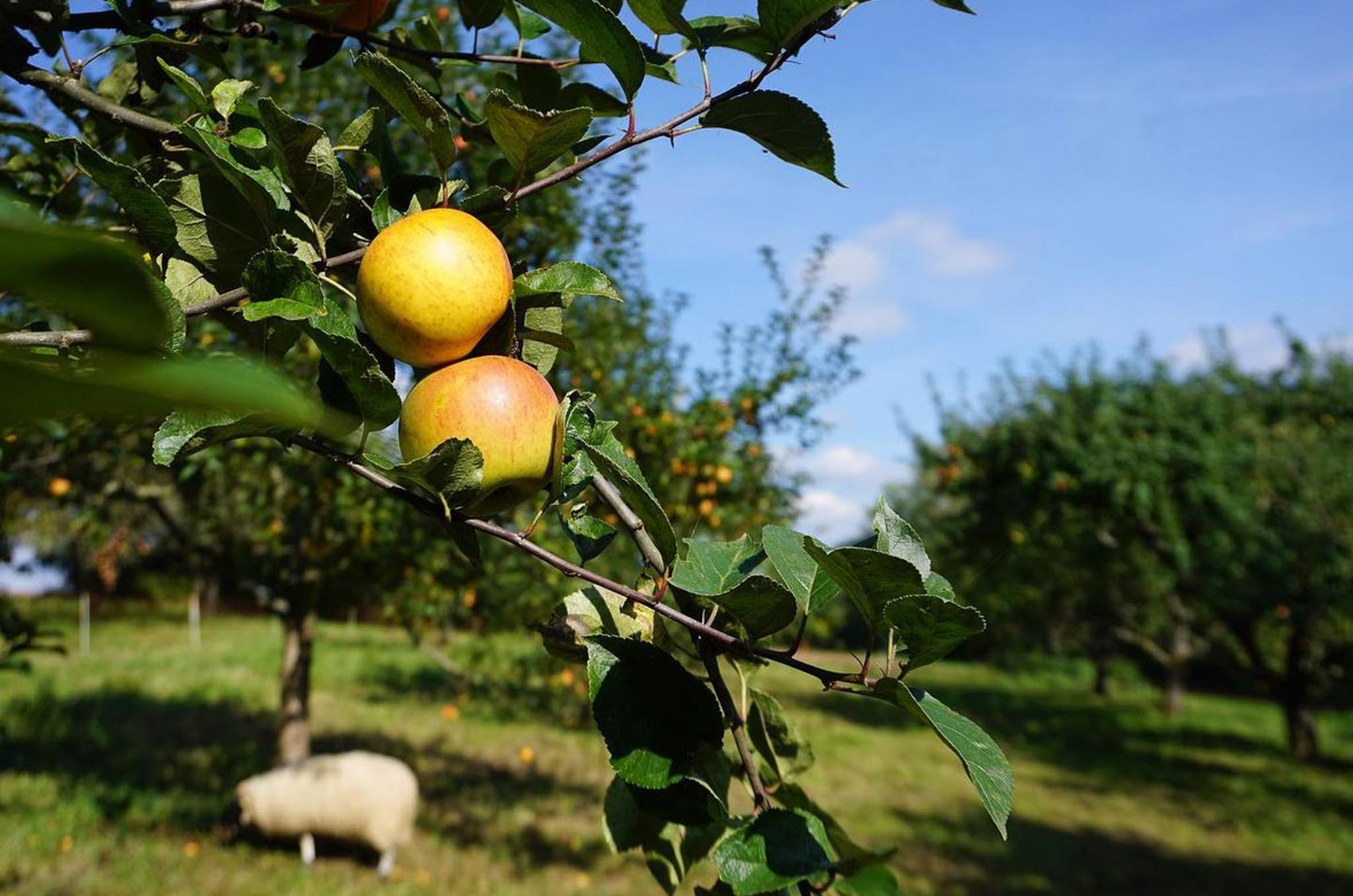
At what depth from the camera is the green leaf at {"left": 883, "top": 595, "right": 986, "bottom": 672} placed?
1.89ft

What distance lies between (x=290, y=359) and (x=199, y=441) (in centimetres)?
329

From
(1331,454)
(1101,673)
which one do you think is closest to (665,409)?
(1331,454)

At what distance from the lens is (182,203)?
69 cm

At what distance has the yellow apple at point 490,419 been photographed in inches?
25.2

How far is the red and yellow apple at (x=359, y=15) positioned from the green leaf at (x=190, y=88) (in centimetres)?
25

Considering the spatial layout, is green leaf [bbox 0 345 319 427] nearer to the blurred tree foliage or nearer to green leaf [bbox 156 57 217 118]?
green leaf [bbox 156 57 217 118]

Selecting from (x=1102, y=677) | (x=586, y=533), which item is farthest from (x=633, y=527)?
(x=1102, y=677)

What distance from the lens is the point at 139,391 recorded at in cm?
14

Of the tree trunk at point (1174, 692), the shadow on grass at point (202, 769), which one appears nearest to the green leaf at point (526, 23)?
the shadow on grass at point (202, 769)

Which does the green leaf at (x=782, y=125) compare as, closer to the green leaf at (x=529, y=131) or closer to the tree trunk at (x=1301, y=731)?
→ the green leaf at (x=529, y=131)

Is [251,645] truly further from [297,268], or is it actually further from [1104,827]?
[297,268]

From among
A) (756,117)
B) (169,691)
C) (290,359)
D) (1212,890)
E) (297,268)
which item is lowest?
Answer: (1212,890)

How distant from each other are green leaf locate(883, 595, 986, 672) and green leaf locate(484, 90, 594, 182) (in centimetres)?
39

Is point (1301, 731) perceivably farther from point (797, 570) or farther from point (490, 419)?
point (490, 419)
